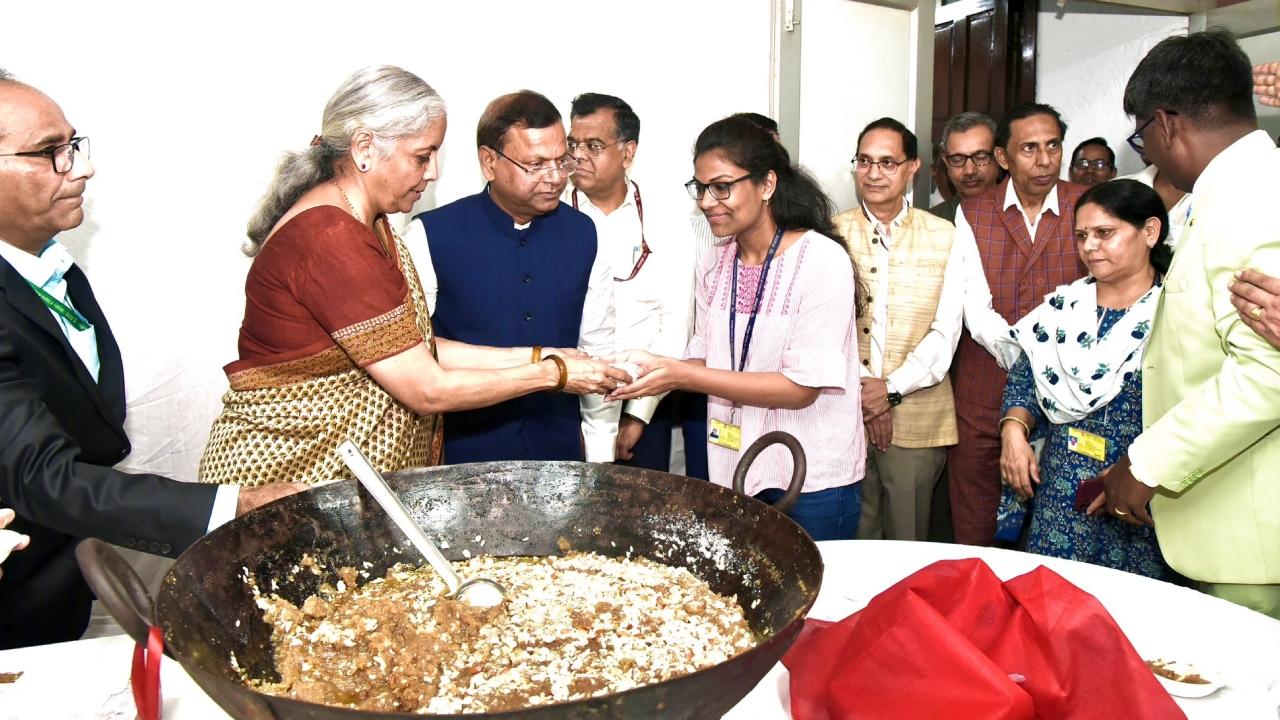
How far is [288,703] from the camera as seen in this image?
0.87 metres

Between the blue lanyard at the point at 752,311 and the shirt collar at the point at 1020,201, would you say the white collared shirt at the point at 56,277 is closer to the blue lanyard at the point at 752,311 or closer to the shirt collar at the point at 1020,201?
the blue lanyard at the point at 752,311

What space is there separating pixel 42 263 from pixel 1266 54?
5.59 metres

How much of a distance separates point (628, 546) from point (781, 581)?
346 millimetres

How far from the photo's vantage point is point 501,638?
128cm

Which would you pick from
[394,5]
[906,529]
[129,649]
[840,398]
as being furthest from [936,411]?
→ [129,649]

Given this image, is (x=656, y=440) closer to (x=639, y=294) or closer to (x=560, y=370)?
(x=639, y=294)

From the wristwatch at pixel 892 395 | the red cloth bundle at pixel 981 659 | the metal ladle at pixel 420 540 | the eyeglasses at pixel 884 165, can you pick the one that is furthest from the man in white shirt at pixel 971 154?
the metal ladle at pixel 420 540

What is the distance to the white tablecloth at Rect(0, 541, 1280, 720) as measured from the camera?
1312 mm

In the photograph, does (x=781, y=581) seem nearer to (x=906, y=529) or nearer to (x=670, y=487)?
(x=670, y=487)

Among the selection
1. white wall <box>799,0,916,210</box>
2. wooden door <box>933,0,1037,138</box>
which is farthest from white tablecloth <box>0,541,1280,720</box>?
wooden door <box>933,0,1037,138</box>

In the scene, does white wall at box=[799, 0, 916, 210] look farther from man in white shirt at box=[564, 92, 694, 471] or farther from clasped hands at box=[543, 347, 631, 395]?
clasped hands at box=[543, 347, 631, 395]

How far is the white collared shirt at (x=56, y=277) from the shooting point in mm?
1957

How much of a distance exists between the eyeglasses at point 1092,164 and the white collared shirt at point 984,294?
1.58m

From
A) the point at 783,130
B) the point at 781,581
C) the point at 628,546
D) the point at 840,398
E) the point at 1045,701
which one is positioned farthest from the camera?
the point at 783,130
